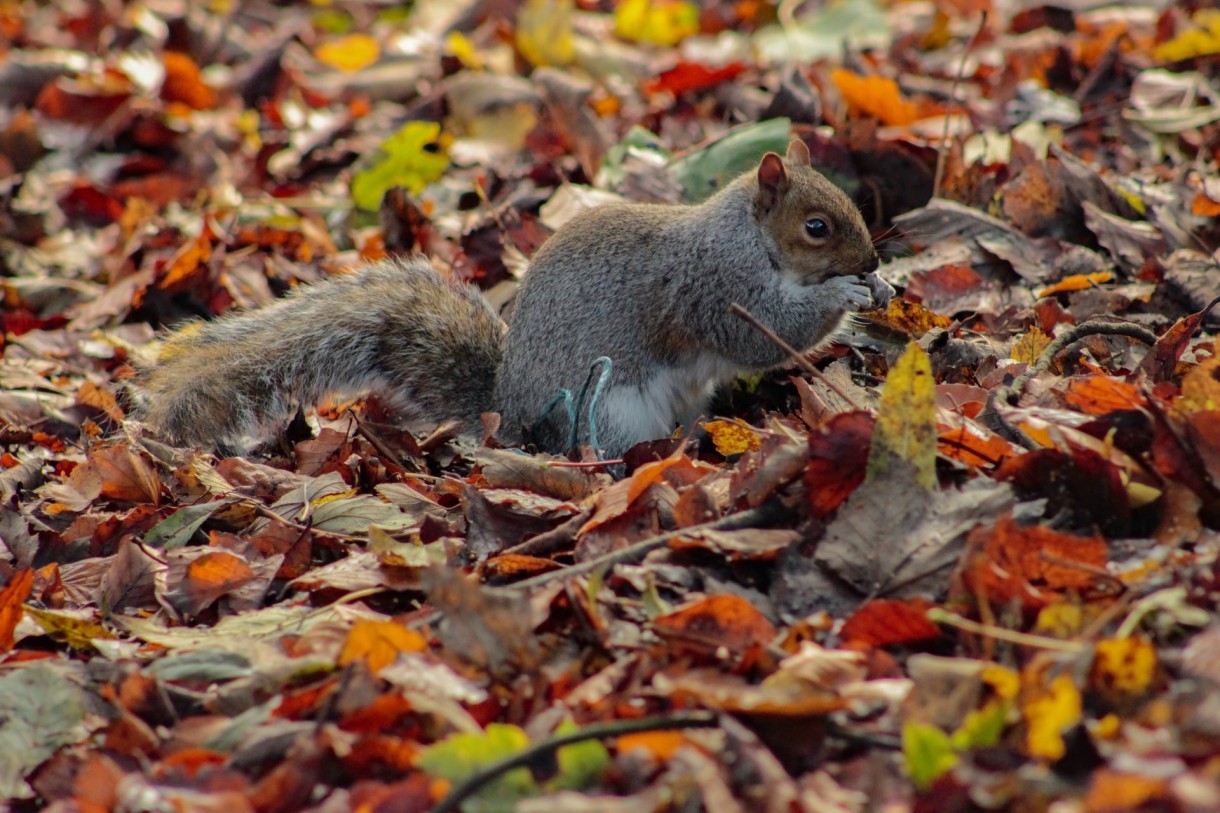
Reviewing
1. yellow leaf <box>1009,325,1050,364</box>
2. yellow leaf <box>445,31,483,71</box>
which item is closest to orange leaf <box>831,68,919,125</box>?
yellow leaf <box>1009,325,1050,364</box>

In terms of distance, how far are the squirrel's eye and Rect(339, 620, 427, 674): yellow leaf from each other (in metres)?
1.95

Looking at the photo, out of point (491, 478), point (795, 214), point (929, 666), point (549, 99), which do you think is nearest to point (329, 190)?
point (549, 99)

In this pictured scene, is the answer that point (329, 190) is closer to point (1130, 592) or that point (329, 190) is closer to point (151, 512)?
point (151, 512)

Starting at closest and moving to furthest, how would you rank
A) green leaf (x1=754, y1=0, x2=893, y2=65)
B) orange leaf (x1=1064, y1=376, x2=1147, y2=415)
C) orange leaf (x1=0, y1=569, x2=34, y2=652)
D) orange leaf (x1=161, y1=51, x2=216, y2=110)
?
orange leaf (x1=1064, y1=376, x2=1147, y2=415) < orange leaf (x1=0, y1=569, x2=34, y2=652) < green leaf (x1=754, y1=0, x2=893, y2=65) < orange leaf (x1=161, y1=51, x2=216, y2=110)

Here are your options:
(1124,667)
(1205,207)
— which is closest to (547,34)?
(1205,207)

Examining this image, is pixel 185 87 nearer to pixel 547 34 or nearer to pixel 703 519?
pixel 547 34

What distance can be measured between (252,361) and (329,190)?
85.7 inches

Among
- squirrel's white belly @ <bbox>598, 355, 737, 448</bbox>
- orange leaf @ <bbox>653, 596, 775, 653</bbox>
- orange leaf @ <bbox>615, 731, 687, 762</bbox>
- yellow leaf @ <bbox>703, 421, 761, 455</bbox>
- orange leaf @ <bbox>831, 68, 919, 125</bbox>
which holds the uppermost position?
orange leaf @ <bbox>831, 68, 919, 125</bbox>

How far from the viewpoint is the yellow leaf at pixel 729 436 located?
2.77 meters

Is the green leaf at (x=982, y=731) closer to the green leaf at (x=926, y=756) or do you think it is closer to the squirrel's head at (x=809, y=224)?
the green leaf at (x=926, y=756)

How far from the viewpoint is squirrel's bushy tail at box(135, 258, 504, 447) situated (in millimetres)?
3244

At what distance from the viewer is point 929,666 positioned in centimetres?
171

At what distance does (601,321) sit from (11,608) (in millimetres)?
1733

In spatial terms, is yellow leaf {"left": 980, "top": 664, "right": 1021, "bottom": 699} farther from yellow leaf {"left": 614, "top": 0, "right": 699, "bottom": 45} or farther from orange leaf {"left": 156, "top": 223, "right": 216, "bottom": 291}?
yellow leaf {"left": 614, "top": 0, "right": 699, "bottom": 45}
